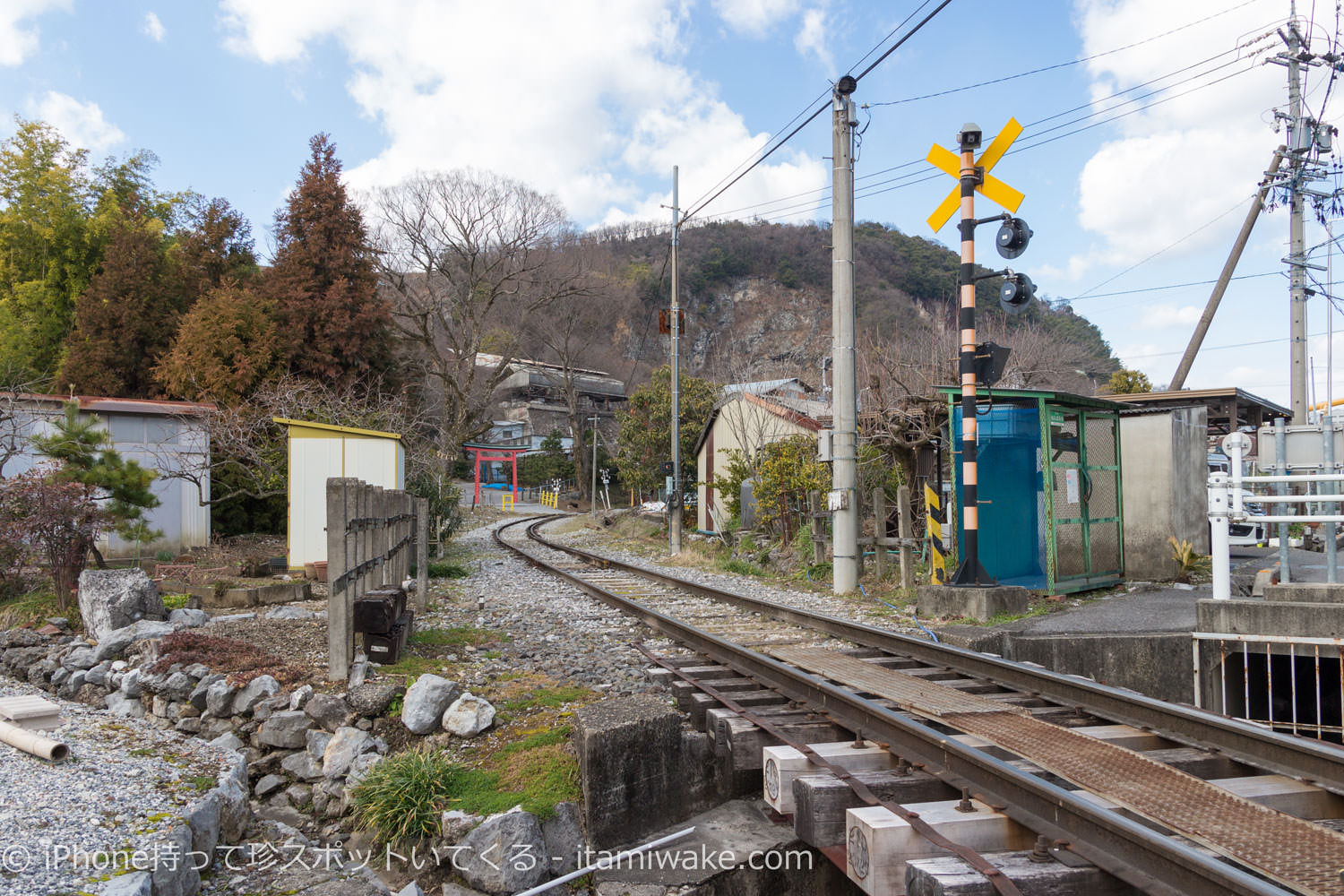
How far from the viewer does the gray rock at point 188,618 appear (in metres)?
8.11

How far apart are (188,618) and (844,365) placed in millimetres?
8237

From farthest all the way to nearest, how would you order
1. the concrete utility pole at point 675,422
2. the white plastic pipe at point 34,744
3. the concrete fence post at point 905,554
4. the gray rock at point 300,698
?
the concrete utility pole at point 675,422
the concrete fence post at point 905,554
the gray rock at point 300,698
the white plastic pipe at point 34,744

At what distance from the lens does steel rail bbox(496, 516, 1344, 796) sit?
12.0 ft

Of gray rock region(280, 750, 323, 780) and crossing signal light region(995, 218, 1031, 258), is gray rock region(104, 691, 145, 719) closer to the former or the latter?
gray rock region(280, 750, 323, 780)

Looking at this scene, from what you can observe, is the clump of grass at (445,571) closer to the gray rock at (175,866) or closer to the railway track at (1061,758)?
the railway track at (1061,758)

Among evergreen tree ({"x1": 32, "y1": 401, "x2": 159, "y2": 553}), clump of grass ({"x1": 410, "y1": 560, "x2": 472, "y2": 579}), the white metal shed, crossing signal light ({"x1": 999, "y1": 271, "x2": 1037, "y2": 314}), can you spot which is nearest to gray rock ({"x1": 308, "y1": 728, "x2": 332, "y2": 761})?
evergreen tree ({"x1": 32, "y1": 401, "x2": 159, "y2": 553})

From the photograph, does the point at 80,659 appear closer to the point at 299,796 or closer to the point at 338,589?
the point at 338,589

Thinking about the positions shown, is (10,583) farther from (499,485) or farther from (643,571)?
(499,485)

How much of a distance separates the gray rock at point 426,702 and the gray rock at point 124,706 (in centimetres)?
253

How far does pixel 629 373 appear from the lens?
61.5 metres

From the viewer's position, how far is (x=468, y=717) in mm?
5086

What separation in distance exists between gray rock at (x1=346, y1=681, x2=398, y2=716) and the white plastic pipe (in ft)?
4.96

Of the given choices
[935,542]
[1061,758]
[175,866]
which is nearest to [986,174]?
[935,542]

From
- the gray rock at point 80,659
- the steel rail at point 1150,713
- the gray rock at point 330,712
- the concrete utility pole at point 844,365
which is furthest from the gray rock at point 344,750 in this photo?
the concrete utility pole at point 844,365
